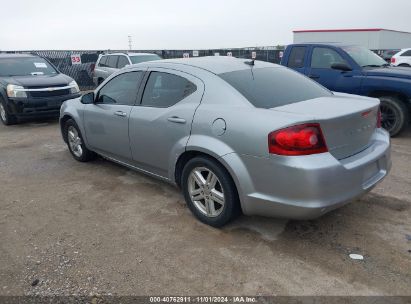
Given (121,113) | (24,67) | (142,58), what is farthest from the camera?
(142,58)

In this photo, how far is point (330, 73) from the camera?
7305mm

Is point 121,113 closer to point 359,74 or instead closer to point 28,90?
point 359,74

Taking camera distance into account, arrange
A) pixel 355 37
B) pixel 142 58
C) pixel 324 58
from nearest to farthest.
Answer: pixel 324 58, pixel 142 58, pixel 355 37

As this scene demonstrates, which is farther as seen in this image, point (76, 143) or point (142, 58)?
point (142, 58)

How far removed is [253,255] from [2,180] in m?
3.85

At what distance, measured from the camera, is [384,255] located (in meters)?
3.09

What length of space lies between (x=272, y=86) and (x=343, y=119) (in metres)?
0.86

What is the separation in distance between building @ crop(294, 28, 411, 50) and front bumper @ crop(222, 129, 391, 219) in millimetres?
29693

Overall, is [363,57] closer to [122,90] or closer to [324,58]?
[324,58]

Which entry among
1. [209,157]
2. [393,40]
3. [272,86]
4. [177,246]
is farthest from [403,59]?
[393,40]

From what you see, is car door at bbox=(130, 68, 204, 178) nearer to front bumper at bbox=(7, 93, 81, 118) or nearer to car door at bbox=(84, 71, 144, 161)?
car door at bbox=(84, 71, 144, 161)

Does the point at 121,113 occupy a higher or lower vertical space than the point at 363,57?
lower

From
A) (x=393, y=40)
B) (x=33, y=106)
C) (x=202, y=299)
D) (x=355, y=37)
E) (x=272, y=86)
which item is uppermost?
(x=355, y=37)

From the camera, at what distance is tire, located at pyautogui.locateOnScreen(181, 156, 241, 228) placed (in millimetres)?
3324
